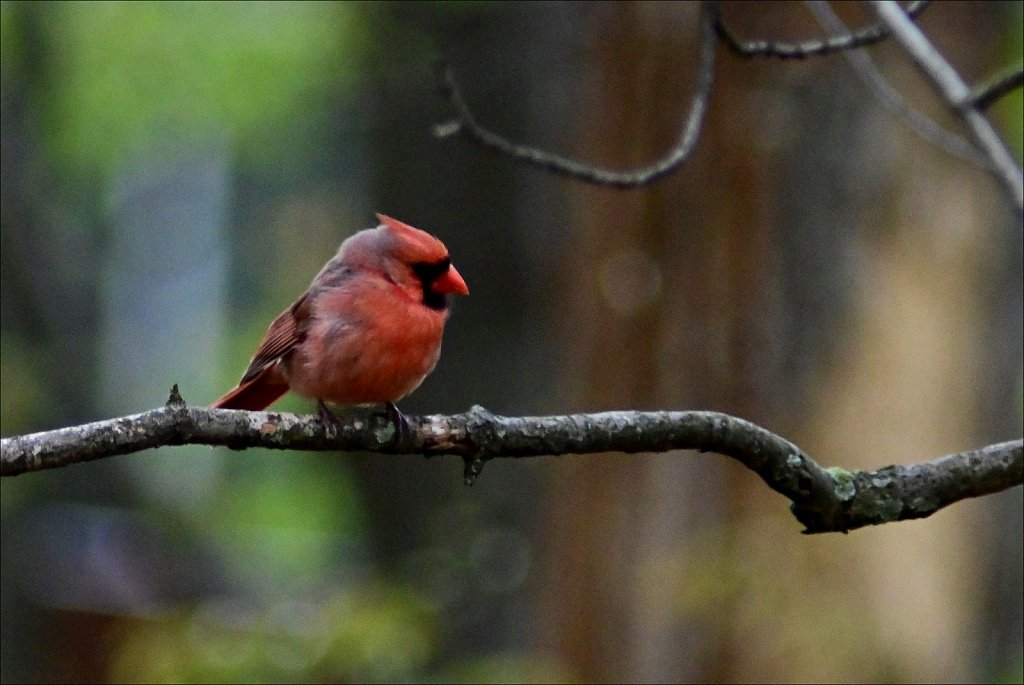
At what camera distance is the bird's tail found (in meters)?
4.00

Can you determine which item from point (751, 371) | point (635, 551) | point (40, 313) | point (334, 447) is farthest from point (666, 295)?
point (40, 313)

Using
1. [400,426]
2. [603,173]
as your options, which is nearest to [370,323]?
[400,426]

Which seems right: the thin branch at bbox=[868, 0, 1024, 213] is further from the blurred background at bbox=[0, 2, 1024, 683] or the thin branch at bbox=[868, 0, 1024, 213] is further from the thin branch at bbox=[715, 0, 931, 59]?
the blurred background at bbox=[0, 2, 1024, 683]

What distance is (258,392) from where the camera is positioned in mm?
4141

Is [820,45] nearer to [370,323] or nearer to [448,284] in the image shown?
[448,284]

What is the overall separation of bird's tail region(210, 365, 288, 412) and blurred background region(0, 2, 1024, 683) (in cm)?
171

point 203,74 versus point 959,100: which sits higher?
point 203,74

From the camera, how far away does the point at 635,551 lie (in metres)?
5.68

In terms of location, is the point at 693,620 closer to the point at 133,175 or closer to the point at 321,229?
the point at 321,229

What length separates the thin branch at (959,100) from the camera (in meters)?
2.80

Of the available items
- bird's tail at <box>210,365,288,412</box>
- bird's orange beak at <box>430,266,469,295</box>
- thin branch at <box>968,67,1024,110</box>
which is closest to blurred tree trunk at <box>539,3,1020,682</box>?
bird's tail at <box>210,365,288,412</box>

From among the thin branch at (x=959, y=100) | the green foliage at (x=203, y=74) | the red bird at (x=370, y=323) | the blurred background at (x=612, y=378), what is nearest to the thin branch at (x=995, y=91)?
the thin branch at (x=959, y=100)

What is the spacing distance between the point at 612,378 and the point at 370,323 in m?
2.45

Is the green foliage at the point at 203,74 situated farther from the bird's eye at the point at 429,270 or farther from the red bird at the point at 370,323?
the bird's eye at the point at 429,270
